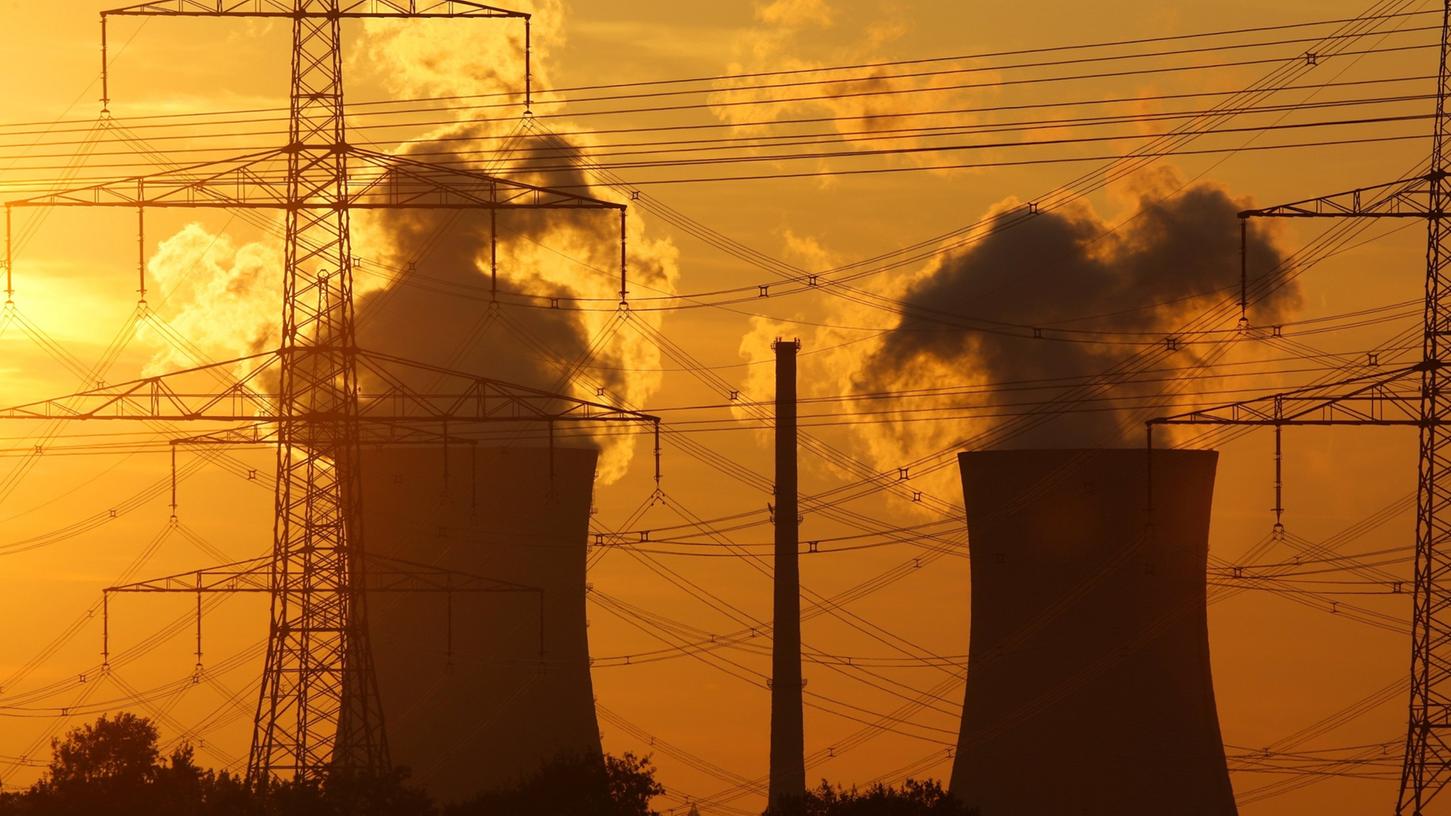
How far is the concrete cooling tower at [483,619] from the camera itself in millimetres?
45125

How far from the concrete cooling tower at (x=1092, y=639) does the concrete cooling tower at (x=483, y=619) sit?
25.2ft

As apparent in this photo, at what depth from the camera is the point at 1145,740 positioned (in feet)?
140

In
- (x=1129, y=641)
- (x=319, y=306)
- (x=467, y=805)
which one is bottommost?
(x=467, y=805)

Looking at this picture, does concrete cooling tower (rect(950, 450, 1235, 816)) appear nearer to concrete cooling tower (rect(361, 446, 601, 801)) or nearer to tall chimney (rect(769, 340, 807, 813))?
tall chimney (rect(769, 340, 807, 813))

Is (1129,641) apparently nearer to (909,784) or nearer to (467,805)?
(909,784)

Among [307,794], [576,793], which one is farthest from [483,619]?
[307,794]

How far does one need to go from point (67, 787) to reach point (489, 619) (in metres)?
10.5

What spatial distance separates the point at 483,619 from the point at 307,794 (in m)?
13.8

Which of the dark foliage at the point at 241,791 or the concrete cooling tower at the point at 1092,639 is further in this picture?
the concrete cooling tower at the point at 1092,639

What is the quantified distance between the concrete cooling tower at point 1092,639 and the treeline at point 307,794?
272 cm

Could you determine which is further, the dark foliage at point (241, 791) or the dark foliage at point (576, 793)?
the dark foliage at point (576, 793)

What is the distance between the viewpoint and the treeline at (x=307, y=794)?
33.6 meters

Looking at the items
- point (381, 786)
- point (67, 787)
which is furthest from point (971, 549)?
point (67, 787)

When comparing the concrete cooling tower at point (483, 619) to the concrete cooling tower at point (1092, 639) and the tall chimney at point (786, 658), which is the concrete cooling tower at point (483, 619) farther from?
the concrete cooling tower at point (1092, 639)
